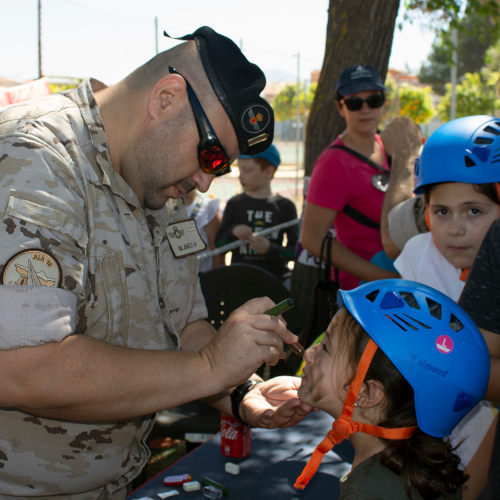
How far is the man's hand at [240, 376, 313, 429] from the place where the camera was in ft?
7.21

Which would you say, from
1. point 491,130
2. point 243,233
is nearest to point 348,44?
point 243,233

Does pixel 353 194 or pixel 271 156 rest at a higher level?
pixel 353 194

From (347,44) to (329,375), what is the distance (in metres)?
4.17

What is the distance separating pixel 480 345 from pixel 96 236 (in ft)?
4.06

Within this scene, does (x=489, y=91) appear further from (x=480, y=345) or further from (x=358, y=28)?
(x=480, y=345)

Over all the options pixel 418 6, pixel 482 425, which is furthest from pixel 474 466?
pixel 418 6

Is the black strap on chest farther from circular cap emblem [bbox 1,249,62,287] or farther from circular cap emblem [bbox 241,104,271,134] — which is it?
circular cap emblem [bbox 1,249,62,287]

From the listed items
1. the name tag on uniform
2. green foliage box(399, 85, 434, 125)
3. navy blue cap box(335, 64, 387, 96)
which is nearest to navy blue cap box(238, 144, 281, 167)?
navy blue cap box(335, 64, 387, 96)

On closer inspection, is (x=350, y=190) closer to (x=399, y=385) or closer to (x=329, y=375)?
(x=329, y=375)

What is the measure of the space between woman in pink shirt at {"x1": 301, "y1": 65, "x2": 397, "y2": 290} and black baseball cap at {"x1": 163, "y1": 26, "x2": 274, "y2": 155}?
1792mm

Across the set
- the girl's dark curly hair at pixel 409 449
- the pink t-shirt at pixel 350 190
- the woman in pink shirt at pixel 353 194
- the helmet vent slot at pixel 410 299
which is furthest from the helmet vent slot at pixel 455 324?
the pink t-shirt at pixel 350 190

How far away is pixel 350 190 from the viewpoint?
3.77m

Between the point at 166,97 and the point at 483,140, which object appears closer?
the point at 166,97

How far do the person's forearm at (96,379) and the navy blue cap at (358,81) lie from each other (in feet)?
9.50
